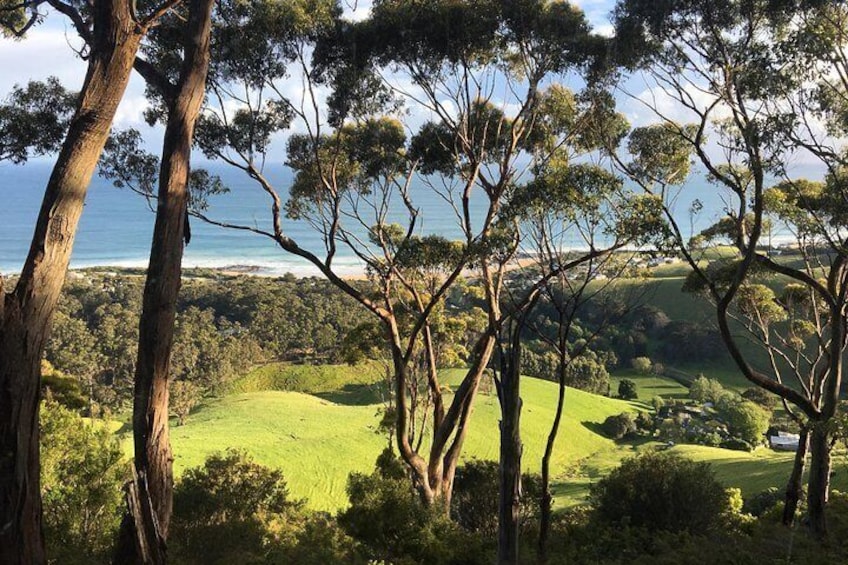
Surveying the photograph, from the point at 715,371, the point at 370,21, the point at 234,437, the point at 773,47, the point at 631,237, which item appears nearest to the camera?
the point at 773,47

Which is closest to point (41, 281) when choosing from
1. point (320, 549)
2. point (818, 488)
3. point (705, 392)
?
point (320, 549)

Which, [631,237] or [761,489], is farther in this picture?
[761,489]

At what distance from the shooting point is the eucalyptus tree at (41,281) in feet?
10.5

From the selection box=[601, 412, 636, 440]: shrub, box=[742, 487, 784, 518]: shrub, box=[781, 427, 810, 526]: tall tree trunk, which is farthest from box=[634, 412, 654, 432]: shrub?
box=[781, 427, 810, 526]: tall tree trunk

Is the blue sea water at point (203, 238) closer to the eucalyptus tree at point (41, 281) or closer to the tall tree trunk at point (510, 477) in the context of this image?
the tall tree trunk at point (510, 477)

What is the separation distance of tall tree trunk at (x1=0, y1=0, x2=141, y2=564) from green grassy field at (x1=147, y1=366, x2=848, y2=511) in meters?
13.2

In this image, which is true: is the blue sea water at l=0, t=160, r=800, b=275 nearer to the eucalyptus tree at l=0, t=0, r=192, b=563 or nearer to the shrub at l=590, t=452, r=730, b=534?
the shrub at l=590, t=452, r=730, b=534

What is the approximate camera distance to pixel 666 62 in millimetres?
8188

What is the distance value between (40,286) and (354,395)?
1604 inches

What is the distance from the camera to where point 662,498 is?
32.2 feet

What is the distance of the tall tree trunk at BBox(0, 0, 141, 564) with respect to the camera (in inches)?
126

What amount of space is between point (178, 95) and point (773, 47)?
6.48 metres

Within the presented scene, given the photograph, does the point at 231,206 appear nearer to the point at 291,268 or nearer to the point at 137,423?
the point at 291,268

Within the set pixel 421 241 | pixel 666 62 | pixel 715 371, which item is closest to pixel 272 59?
pixel 421 241
